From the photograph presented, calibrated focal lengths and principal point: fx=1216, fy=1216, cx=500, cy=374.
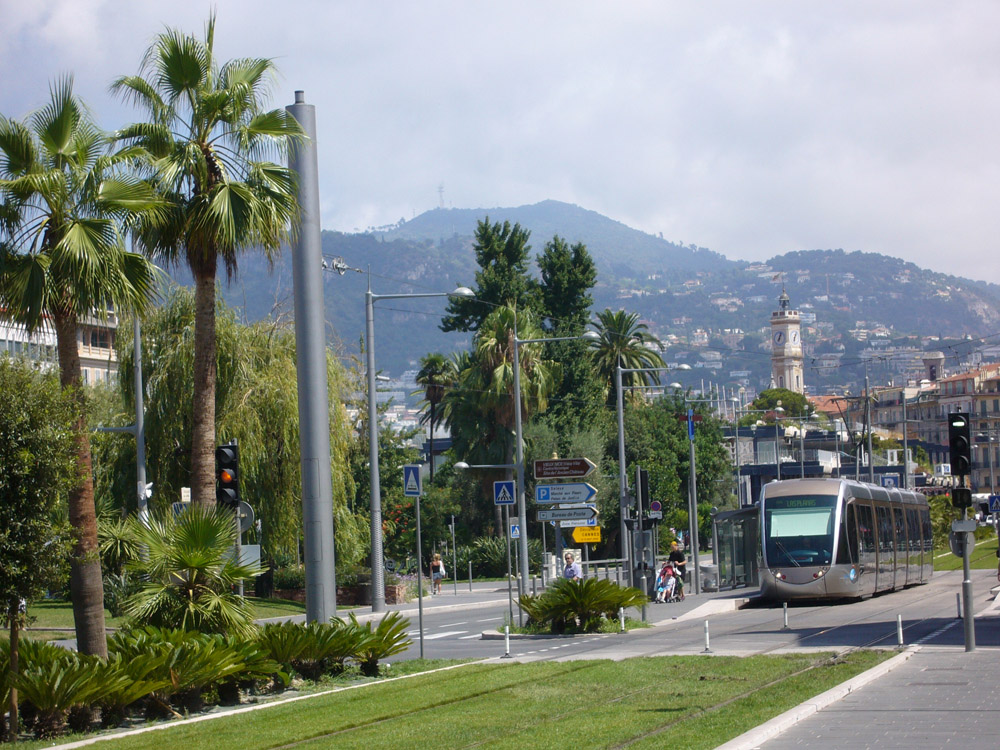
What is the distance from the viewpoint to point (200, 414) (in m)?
17.5

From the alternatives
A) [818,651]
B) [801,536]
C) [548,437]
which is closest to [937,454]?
[548,437]

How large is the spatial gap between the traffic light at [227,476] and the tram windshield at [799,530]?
59.9ft

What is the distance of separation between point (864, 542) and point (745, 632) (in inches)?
420

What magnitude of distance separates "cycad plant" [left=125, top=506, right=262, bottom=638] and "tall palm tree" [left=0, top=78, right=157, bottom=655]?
2.15 ft

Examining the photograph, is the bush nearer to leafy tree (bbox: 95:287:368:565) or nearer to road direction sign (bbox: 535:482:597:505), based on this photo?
road direction sign (bbox: 535:482:597:505)

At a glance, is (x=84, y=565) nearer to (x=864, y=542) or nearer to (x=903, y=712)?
(x=903, y=712)

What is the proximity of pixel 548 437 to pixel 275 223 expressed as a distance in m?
48.7

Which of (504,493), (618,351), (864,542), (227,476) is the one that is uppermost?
(618,351)

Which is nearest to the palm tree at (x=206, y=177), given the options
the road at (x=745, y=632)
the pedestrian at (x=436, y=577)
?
the road at (x=745, y=632)

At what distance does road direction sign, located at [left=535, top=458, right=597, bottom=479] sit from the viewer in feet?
93.9

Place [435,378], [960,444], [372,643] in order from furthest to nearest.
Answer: [435,378]
[960,444]
[372,643]

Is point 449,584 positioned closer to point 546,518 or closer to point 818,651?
point 546,518

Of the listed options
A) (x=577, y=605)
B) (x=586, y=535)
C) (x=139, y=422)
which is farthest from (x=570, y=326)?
(x=577, y=605)

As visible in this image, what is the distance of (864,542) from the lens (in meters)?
33.0
